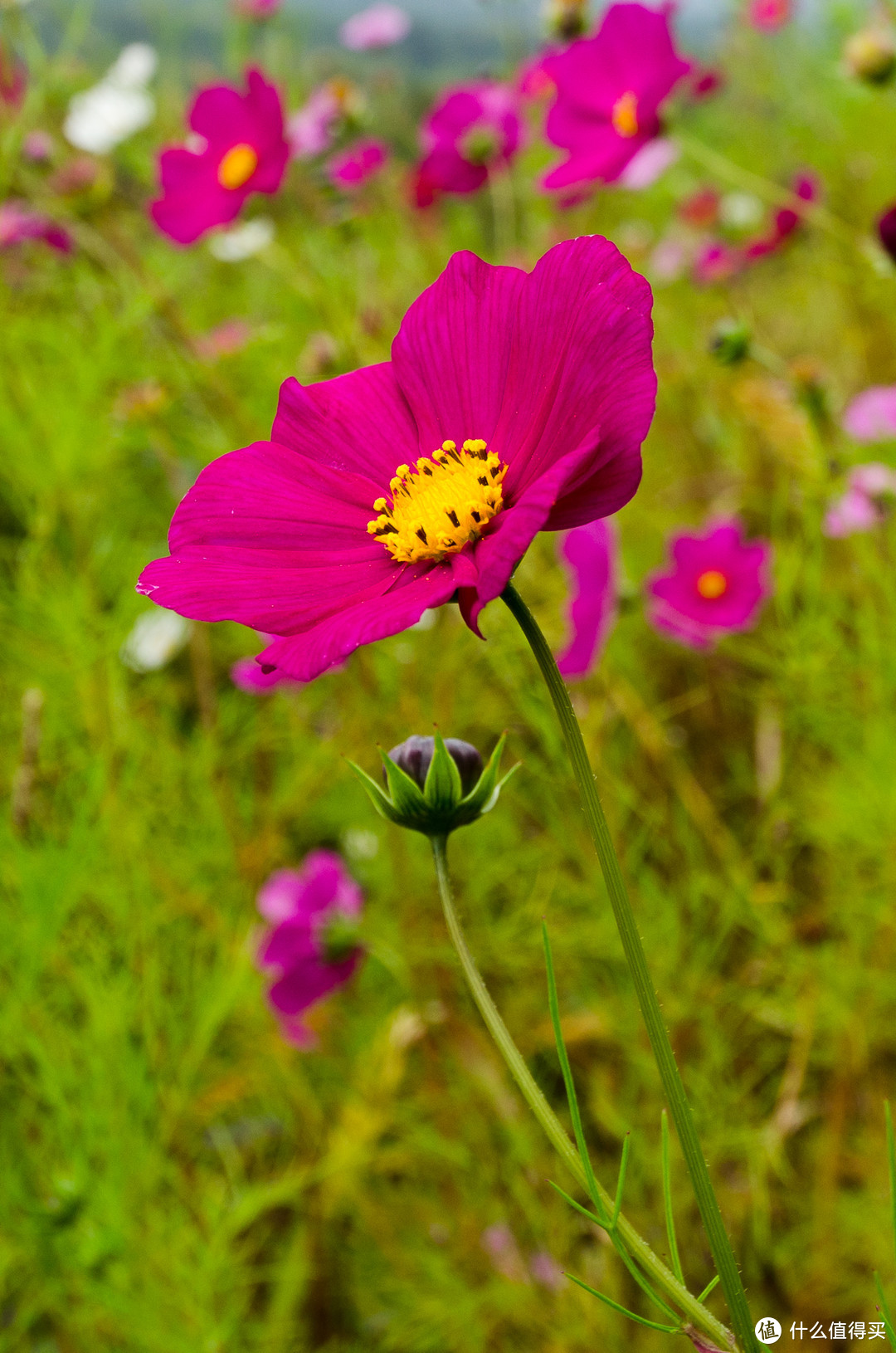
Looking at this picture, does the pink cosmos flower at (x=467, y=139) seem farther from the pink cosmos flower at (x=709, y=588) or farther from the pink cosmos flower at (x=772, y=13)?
the pink cosmos flower at (x=772, y=13)

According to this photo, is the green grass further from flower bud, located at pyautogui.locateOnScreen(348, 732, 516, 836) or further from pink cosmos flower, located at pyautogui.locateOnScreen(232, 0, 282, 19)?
pink cosmos flower, located at pyautogui.locateOnScreen(232, 0, 282, 19)

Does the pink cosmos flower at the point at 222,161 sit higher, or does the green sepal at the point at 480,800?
the pink cosmos flower at the point at 222,161

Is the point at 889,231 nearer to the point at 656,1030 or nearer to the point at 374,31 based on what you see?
the point at 656,1030

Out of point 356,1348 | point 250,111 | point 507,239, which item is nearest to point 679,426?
point 507,239

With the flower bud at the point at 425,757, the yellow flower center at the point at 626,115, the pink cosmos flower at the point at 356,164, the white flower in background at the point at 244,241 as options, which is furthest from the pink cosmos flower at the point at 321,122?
the flower bud at the point at 425,757

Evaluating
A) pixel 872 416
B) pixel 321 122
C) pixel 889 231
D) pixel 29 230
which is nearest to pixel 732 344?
pixel 889 231

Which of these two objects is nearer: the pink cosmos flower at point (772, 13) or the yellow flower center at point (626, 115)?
the yellow flower center at point (626, 115)
